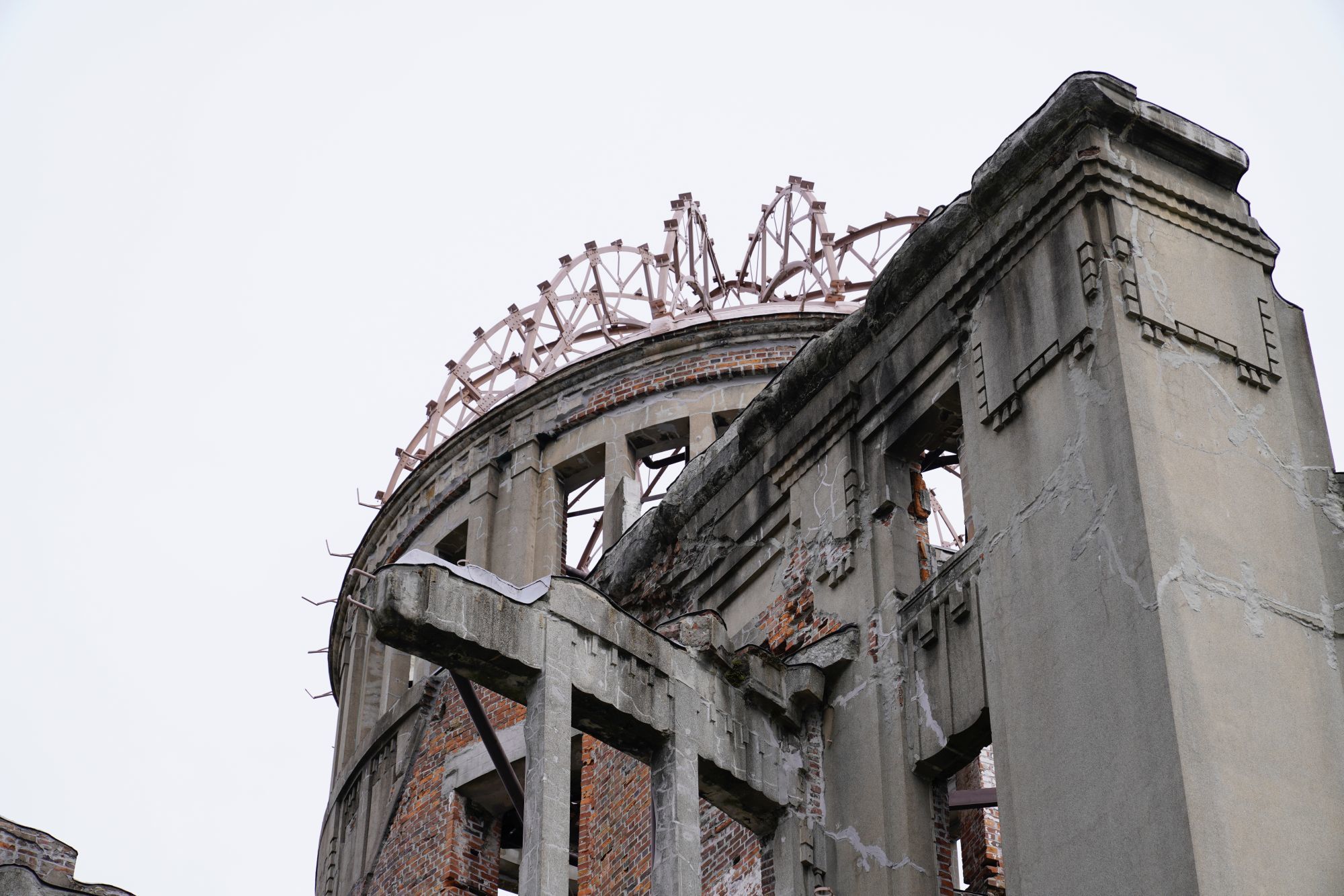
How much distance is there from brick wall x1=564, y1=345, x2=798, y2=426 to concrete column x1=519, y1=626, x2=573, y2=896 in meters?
11.3

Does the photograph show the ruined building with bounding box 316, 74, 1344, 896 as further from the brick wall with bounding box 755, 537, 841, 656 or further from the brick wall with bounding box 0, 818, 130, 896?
the brick wall with bounding box 0, 818, 130, 896

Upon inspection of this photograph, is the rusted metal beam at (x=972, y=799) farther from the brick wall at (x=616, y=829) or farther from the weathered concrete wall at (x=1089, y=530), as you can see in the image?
the brick wall at (x=616, y=829)

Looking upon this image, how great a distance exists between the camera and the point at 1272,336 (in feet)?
37.5

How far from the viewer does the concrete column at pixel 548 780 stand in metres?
10.6

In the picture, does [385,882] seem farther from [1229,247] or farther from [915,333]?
[1229,247]

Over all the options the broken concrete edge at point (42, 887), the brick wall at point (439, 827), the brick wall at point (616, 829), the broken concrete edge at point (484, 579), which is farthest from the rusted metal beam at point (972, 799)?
the broken concrete edge at point (42, 887)

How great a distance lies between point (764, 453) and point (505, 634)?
3.90 m

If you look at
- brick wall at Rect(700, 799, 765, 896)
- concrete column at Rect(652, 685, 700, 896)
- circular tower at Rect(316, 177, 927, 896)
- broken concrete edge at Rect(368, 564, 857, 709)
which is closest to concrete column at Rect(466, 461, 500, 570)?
circular tower at Rect(316, 177, 927, 896)

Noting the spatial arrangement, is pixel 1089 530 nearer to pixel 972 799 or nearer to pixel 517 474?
pixel 972 799

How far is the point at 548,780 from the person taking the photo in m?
10.8

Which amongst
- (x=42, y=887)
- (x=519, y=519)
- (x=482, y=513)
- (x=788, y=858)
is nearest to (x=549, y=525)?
(x=519, y=519)

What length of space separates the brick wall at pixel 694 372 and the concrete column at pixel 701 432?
56 cm

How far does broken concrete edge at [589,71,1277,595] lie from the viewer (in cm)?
1171

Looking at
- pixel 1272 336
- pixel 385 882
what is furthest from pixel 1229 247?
pixel 385 882
